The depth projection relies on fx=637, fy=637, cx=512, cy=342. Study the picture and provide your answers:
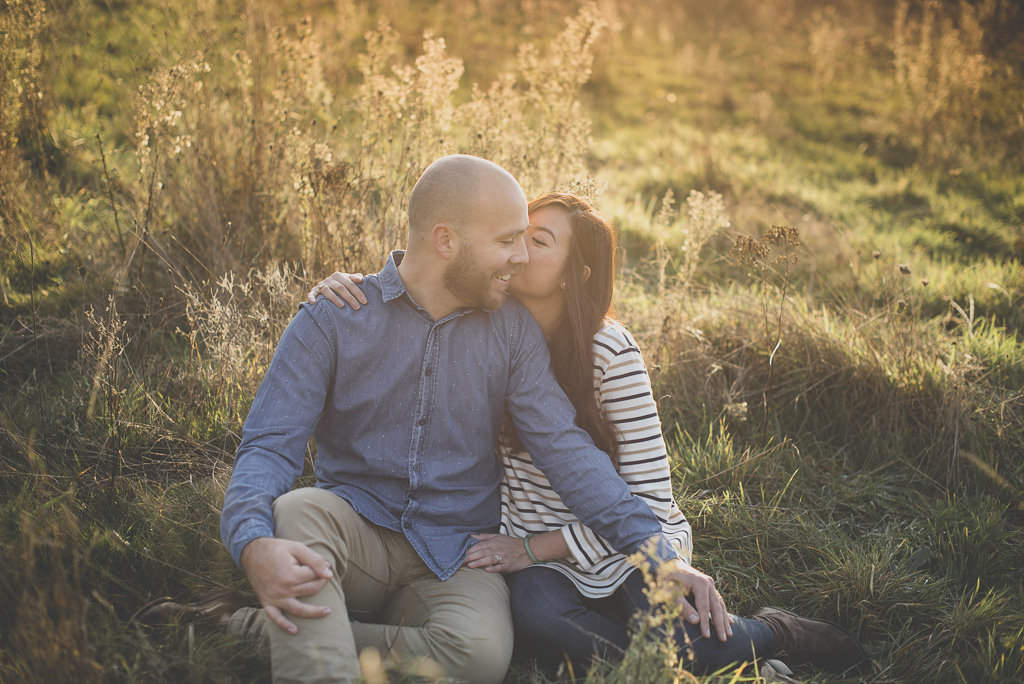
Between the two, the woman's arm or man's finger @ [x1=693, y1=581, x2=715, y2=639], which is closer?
man's finger @ [x1=693, y1=581, x2=715, y2=639]

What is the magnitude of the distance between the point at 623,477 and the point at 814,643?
0.93 m

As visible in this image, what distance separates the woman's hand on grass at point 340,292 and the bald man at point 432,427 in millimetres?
30

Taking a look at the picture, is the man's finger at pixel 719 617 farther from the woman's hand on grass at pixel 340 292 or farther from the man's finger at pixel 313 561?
the woman's hand on grass at pixel 340 292

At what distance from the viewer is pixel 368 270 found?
12.2 feet

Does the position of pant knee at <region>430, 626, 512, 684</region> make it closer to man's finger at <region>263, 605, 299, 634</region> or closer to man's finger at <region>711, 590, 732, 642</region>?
man's finger at <region>263, 605, 299, 634</region>

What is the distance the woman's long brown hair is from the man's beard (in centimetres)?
34

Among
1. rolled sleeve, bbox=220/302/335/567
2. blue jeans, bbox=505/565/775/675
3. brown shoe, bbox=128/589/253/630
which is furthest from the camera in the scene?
blue jeans, bbox=505/565/775/675

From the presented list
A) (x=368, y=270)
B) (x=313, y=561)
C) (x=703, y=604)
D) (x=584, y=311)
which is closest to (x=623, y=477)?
(x=703, y=604)

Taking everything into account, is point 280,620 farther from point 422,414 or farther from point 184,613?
point 422,414

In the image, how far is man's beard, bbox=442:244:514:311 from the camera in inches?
91.4

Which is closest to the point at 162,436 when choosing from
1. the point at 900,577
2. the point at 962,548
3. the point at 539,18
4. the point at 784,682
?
the point at 784,682

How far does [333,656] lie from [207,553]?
101 centimetres

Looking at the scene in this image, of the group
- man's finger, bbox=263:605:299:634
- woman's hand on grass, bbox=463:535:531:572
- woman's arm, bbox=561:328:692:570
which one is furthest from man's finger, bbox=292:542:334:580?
woman's arm, bbox=561:328:692:570

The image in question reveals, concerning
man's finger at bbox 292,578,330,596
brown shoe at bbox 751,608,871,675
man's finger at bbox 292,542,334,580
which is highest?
man's finger at bbox 292,542,334,580
